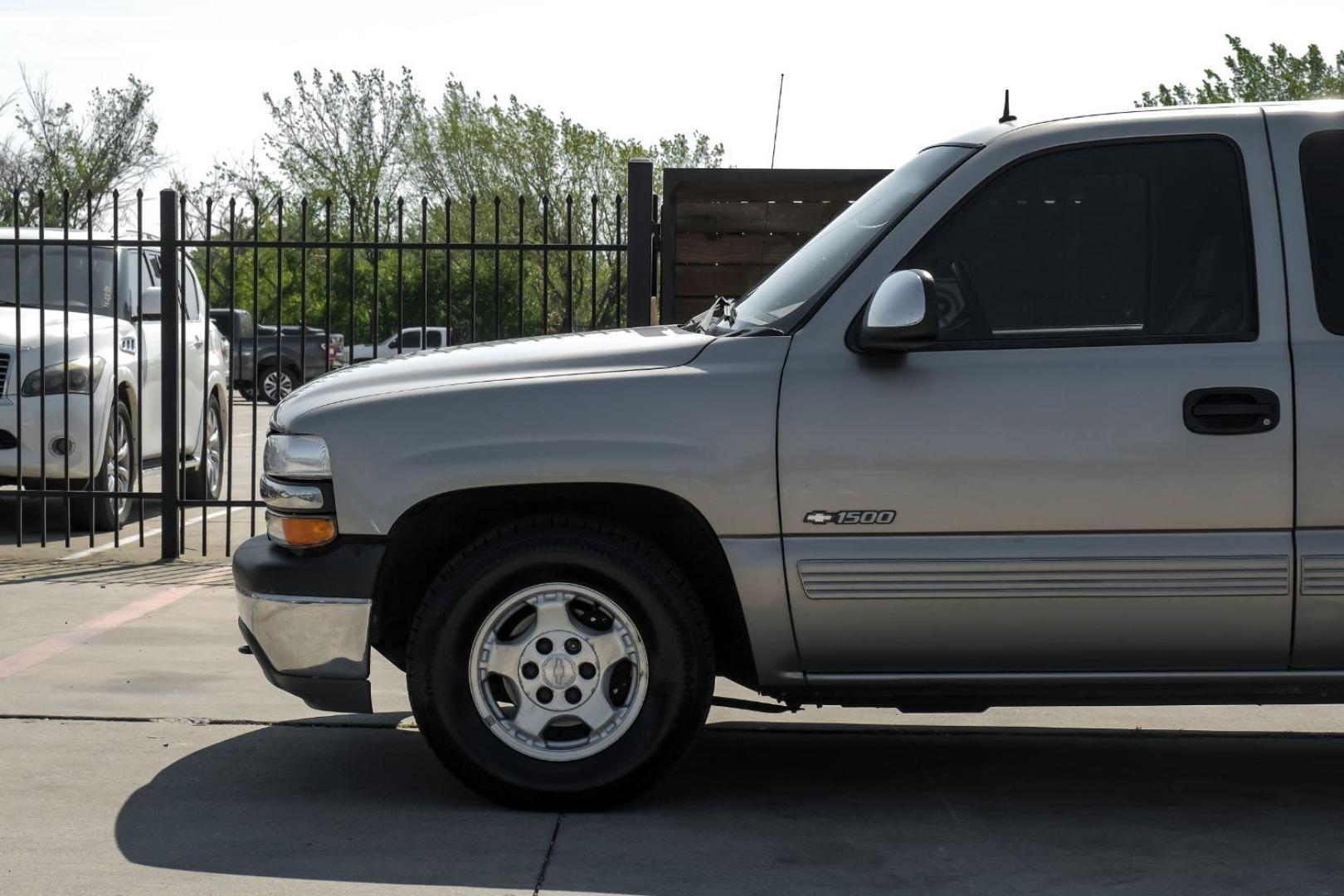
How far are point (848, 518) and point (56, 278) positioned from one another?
28.4ft

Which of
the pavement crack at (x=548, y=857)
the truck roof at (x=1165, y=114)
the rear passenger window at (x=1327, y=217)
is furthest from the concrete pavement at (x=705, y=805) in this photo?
the truck roof at (x=1165, y=114)

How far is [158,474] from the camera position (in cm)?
1575

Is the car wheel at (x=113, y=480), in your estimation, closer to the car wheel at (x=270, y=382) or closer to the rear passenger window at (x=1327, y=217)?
the rear passenger window at (x=1327, y=217)

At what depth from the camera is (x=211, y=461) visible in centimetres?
1220

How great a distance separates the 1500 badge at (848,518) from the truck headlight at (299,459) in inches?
52.6

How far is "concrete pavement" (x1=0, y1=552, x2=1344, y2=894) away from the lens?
13.5ft

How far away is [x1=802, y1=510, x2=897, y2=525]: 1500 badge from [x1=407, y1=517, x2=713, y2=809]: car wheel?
1.32 feet

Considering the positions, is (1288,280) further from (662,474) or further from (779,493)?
(662,474)

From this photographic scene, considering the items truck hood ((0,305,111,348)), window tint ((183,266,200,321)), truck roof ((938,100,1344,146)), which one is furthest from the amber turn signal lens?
window tint ((183,266,200,321))

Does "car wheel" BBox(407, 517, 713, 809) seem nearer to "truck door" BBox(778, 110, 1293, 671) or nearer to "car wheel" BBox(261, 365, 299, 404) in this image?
"truck door" BBox(778, 110, 1293, 671)

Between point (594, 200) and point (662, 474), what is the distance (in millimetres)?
4572

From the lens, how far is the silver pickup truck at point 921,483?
Answer: 14.4ft

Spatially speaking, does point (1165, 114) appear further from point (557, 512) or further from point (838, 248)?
point (557, 512)

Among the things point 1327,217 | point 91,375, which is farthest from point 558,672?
point 91,375
